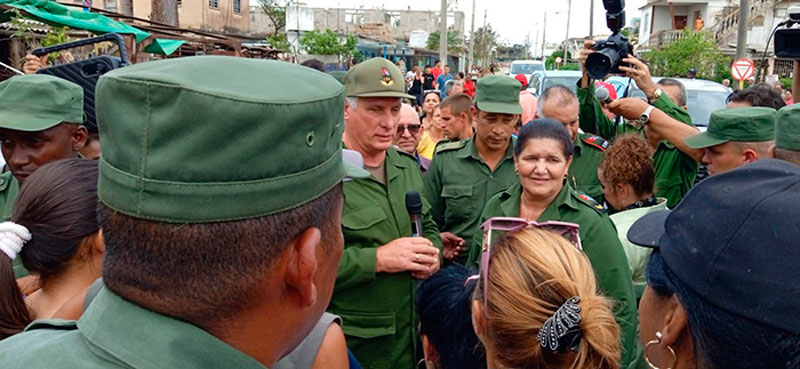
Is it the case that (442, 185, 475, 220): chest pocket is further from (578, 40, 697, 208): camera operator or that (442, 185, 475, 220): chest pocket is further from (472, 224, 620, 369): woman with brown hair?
(472, 224, 620, 369): woman with brown hair

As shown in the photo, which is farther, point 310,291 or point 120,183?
point 310,291

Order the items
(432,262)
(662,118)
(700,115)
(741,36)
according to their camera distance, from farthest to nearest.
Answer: (741,36), (700,115), (662,118), (432,262)

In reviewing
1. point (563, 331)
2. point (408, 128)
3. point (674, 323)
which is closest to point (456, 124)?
point (408, 128)

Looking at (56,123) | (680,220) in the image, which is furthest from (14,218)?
(680,220)

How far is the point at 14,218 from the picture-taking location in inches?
79.4

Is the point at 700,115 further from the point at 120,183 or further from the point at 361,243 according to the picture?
the point at 120,183

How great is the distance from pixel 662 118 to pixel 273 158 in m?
3.56

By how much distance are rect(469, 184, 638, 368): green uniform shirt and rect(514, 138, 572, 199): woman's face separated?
0.08 metres

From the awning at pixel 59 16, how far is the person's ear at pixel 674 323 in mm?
8091

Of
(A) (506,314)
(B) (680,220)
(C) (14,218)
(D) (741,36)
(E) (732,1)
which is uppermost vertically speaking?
(E) (732,1)

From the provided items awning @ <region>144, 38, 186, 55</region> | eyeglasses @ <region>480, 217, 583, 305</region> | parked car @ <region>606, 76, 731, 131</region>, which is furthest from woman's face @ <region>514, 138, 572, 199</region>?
awning @ <region>144, 38, 186, 55</region>

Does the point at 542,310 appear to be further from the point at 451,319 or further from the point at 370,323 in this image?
the point at 370,323

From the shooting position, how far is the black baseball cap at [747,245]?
3.48 ft

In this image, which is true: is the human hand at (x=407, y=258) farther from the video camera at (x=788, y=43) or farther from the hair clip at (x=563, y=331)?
the video camera at (x=788, y=43)
